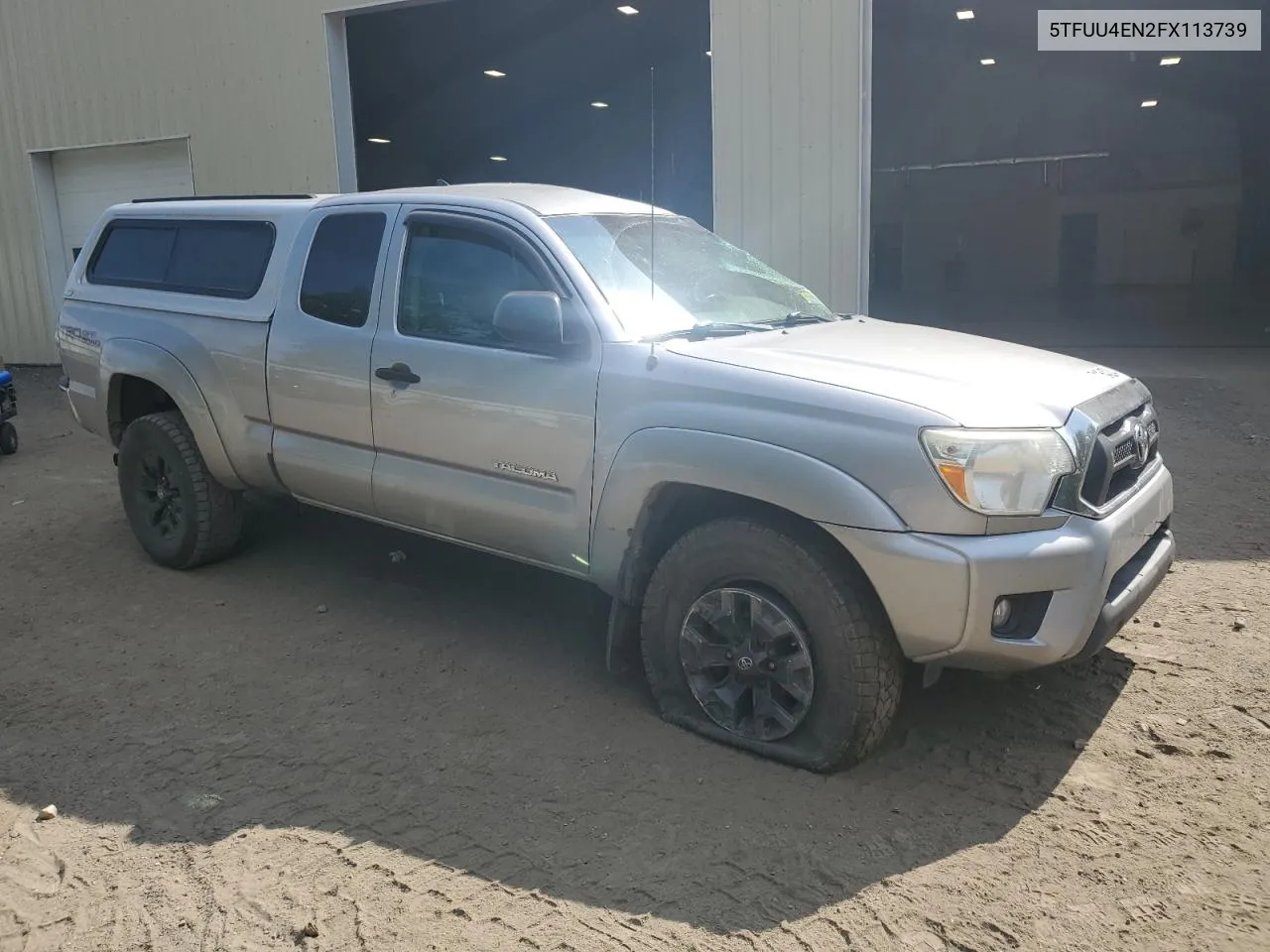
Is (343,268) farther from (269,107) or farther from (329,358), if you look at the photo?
(269,107)

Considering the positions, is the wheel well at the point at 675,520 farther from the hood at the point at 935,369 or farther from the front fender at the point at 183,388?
the front fender at the point at 183,388

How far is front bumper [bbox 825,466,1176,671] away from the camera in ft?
10.2

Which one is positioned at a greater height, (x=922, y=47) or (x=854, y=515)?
(x=922, y=47)

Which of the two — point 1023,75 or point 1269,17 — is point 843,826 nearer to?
point 1269,17

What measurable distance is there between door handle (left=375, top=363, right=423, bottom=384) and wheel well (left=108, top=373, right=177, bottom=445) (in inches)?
78.1

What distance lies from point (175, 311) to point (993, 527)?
14.4 feet

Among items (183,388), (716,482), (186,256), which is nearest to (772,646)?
(716,482)

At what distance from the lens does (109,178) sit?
530 inches

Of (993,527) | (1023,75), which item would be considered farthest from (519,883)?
(1023,75)

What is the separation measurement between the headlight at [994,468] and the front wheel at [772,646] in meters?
0.48

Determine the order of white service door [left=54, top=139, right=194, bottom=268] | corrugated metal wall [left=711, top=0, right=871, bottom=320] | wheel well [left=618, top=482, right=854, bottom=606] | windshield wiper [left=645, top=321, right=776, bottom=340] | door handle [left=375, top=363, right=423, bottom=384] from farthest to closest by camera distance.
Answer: white service door [left=54, top=139, right=194, bottom=268], corrugated metal wall [left=711, top=0, right=871, bottom=320], door handle [left=375, top=363, right=423, bottom=384], windshield wiper [left=645, top=321, right=776, bottom=340], wheel well [left=618, top=482, right=854, bottom=606]

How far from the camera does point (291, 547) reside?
20.0ft

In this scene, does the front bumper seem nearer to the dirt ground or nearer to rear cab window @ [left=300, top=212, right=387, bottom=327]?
the dirt ground

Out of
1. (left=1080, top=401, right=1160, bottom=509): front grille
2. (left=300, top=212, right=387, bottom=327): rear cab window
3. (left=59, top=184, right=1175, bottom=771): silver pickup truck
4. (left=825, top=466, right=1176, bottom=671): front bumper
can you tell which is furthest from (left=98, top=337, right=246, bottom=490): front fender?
(left=1080, top=401, right=1160, bottom=509): front grille
